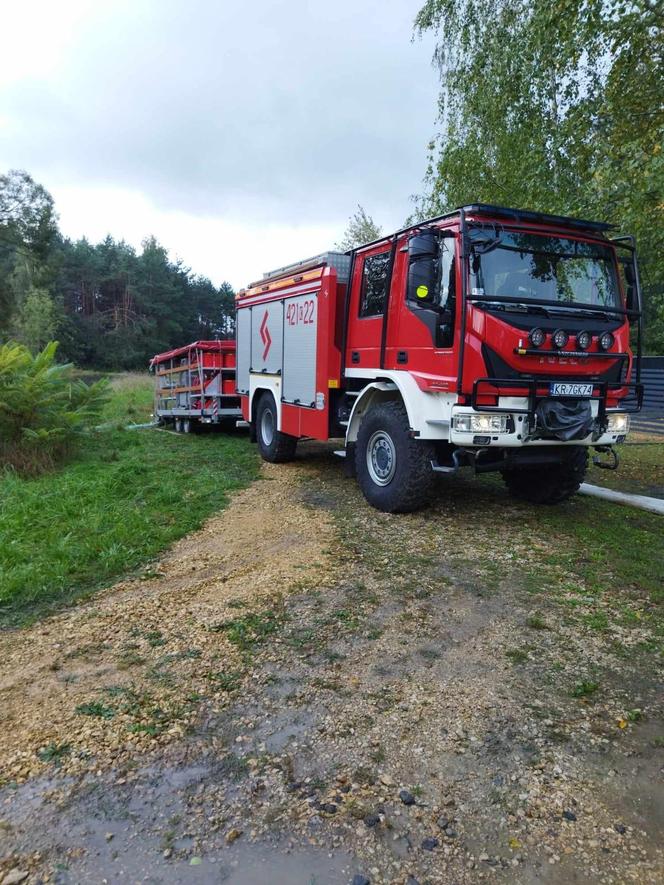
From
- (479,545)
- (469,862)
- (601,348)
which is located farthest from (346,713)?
(601,348)

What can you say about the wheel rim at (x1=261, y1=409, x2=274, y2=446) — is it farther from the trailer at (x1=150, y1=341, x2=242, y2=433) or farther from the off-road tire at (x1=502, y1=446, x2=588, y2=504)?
the off-road tire at (x1=502, y1=446, x2=588, y2=504)

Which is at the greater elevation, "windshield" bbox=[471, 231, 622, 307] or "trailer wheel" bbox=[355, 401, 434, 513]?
"windshield" bbox=[471, 231, 622, 307]

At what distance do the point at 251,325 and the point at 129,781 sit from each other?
28.6 ft

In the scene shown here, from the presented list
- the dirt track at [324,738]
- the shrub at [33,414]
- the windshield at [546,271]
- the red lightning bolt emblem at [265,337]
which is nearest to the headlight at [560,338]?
the windshield at [546,271]

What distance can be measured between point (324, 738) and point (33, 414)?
8.10 metres

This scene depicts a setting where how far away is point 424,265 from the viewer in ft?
19.1

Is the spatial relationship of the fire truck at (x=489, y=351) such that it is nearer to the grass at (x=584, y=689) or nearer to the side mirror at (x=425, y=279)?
the side mirror at (x=425, y=279)

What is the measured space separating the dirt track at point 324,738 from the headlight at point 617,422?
2.35 m

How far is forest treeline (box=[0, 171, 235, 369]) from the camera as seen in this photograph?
4762cm

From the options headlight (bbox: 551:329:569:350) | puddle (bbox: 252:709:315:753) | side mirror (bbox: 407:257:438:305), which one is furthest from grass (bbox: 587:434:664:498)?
puddle (bbox: 252:709:315:753)

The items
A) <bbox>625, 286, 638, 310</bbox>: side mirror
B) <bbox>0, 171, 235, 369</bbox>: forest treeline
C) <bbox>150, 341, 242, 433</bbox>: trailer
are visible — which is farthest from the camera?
<bbox>0, 171, 235, 369</bbox>: forest treeline

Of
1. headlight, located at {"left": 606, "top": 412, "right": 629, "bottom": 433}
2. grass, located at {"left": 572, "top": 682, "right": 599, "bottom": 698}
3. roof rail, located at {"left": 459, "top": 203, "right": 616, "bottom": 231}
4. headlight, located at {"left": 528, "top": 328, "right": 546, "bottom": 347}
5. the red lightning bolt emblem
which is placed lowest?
grass, located at {"left": 572, "top": 682, "right": 599, "bottom": 698}

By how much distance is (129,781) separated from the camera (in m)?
2.52

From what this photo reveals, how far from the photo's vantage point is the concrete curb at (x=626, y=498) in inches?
279
